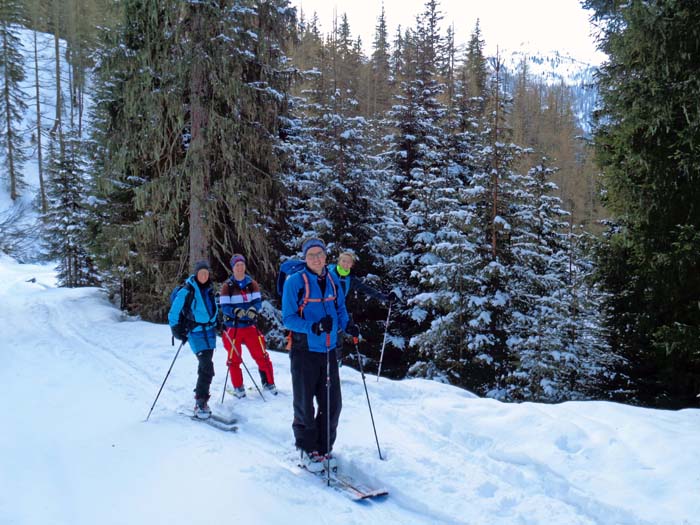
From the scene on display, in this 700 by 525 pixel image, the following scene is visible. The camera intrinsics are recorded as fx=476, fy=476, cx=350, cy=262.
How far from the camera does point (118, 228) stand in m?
13.7

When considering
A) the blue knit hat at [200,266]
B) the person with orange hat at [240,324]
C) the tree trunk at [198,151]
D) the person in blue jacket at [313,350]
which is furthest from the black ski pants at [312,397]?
the tree trunk at [198,151]

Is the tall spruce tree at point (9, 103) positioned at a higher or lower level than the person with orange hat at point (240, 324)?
higher

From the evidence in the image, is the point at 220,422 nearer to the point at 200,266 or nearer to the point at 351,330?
the point at 200,266

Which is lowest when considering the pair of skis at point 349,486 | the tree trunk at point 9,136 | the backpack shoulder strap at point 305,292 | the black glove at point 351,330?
the pair of skis at point 349,486

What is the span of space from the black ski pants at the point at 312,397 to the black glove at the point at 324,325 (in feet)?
0.88

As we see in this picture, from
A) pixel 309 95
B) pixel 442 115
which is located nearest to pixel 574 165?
pixel 442 115

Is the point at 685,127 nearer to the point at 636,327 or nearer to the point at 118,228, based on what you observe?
the point at 636,327

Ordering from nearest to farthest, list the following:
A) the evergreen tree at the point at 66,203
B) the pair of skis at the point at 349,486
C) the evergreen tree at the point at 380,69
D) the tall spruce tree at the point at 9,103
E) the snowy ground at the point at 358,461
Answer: the snowy ground at the point at 358,461, the pair of skis at the point at 349,486, the evergreen tree at the point at 66,203, the tall spruce tree at the point at 9,103, the evergreen tree at the point at 380,69

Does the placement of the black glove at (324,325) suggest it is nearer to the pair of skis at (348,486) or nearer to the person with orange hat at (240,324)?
the pair of skis at (348,486)

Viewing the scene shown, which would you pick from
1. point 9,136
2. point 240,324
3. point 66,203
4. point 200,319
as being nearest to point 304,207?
point 240,324

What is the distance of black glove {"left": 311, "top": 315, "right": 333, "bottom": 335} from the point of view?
4938mm

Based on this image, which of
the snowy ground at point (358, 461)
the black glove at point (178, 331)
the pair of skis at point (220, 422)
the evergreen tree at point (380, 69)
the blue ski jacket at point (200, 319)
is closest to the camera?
the snowy ground at point (358, 461)

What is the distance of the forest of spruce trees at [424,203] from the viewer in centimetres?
865

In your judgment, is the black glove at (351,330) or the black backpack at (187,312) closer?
the black glove at (351,330)
